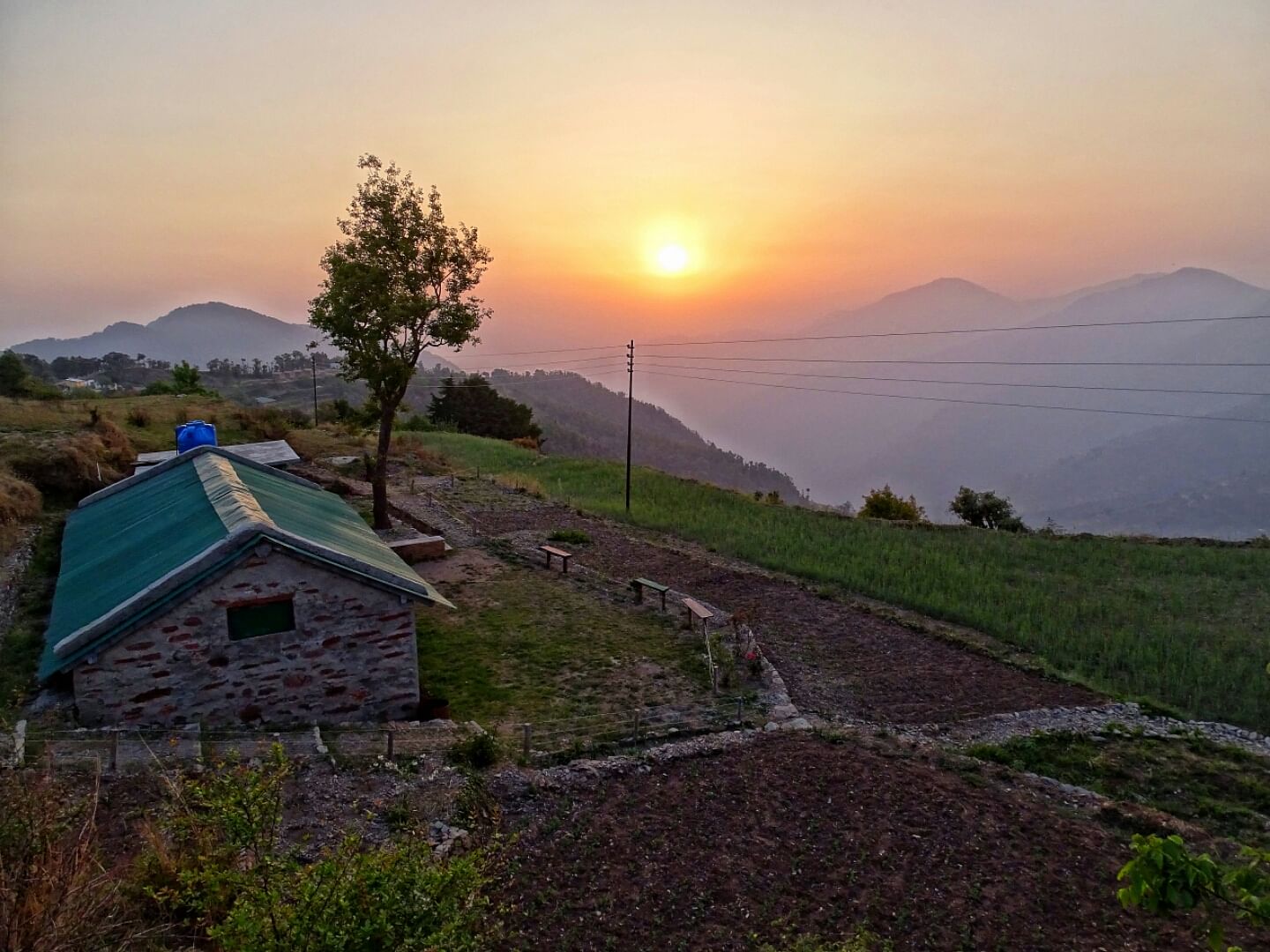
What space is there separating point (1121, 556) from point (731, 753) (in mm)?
19365

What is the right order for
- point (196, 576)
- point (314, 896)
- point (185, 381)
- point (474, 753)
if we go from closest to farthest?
1. point (314, 896)
2. point (474, 753)
3. point (196, 576)
4. point (185, 381)

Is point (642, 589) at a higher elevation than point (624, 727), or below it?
higher

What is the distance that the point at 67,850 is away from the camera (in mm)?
6383

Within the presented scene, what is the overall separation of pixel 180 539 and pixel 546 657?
22.0 feet

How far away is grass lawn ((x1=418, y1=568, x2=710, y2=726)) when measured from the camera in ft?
41.9

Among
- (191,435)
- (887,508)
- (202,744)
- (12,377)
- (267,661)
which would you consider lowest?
(887,508)

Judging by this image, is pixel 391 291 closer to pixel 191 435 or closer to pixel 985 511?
pixel 191 435

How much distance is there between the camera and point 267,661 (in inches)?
425

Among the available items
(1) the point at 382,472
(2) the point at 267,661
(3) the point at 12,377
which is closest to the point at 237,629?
(2) the point at 267,661

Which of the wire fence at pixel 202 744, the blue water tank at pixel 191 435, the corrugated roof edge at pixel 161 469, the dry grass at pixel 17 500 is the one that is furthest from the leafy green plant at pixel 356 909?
the blue water tank at pixel 191 435

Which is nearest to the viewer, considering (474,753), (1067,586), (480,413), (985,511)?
(474,753)

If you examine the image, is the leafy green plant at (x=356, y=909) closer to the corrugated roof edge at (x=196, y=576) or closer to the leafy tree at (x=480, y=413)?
the corrugated roof edge at (x=196, y=576)

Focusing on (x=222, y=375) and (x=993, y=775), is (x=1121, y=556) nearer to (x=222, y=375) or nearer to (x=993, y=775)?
(x=993, y=775)

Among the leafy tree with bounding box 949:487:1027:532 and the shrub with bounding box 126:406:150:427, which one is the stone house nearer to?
the shrub with bounding box 126:406:150:427
